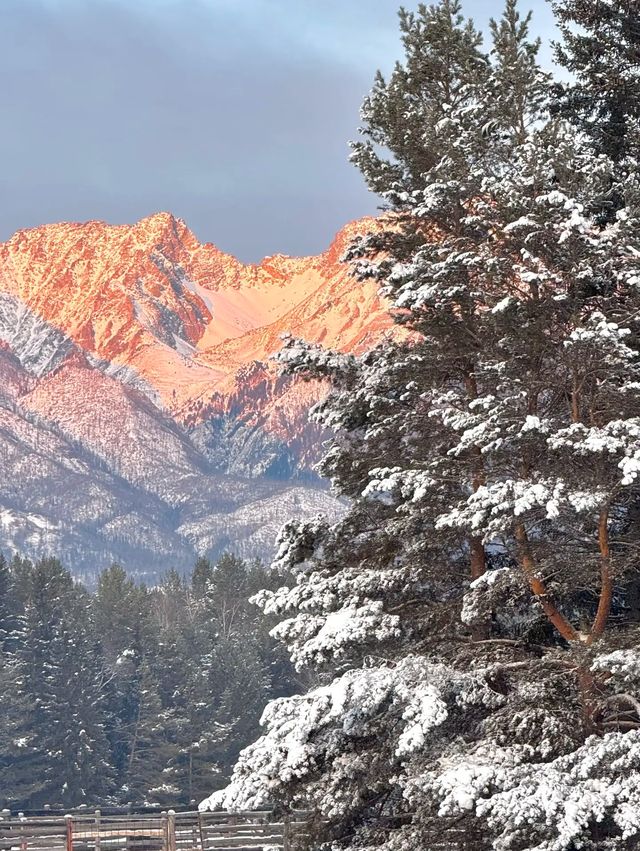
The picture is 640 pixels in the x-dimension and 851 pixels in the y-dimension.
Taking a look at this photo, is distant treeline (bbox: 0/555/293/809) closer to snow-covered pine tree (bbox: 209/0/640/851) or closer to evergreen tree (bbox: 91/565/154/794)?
evergreen tree (bbox: 91/565/154/794)

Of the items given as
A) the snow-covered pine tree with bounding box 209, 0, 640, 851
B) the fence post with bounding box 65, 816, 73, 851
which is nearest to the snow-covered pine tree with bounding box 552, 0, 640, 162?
the snow-covered pine tree with bounding box 209, 0, 640, 851

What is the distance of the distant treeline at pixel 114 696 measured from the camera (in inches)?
2459

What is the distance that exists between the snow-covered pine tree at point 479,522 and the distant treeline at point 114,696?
49515 mm

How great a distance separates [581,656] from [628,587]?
3224 mm

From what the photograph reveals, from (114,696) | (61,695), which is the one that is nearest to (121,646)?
(114,696)

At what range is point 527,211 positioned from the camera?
13719 millimetres

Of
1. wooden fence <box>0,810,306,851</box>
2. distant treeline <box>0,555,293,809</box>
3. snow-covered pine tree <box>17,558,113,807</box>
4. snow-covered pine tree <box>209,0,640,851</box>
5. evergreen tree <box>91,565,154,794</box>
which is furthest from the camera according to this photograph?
evergreen tree <box>91,565,154,794</box>

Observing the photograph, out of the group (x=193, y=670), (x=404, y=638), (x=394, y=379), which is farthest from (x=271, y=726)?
(x=193, y=670)

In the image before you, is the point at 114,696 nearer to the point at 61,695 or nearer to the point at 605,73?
the point at 61,695

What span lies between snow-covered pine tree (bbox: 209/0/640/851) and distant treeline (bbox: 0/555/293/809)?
4952cm

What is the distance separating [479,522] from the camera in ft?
41.8

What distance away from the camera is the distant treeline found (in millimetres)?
62469

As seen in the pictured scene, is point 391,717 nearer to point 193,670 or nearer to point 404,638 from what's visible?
point 404,638

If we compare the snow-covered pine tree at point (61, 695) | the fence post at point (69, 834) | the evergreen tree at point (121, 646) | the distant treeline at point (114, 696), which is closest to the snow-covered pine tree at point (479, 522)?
the fence post at point (69, 834)
